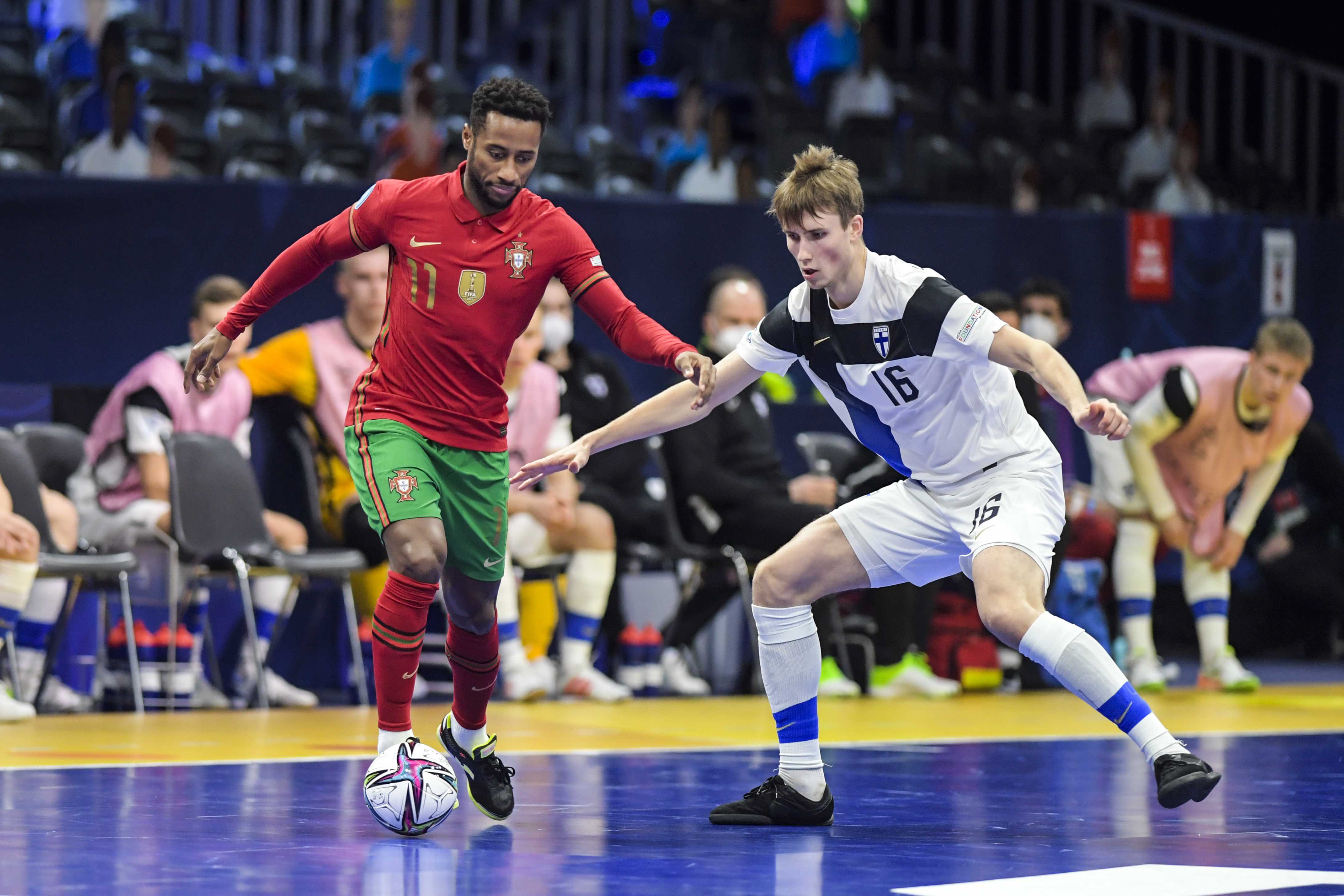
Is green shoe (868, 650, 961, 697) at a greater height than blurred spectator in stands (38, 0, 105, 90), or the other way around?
blurred spectator in stands (38, 0, 105, 90)

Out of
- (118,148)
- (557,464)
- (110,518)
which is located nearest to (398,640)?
(557,464)

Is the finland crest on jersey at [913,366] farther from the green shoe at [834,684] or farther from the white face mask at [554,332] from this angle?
the white face mask at [554,332]

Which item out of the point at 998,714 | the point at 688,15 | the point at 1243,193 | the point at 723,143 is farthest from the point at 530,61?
the point at 998,714

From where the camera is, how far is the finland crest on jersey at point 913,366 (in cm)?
460

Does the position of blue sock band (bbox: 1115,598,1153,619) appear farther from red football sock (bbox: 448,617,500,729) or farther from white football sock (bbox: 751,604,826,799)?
red football sock (bbox: 448,617,500,729)

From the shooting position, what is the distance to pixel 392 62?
12375mm

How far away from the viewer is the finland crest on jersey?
15.1 ft

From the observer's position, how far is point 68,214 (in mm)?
9172

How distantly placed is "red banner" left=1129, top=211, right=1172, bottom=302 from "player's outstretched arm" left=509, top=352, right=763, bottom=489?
23.2 ft

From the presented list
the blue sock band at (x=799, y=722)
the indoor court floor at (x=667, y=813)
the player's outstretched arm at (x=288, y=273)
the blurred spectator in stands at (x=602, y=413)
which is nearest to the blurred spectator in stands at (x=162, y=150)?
the blurred spectator in stands at (x=602, y=413)

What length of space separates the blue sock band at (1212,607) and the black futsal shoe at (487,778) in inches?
204

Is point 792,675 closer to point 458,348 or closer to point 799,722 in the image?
point 799,722

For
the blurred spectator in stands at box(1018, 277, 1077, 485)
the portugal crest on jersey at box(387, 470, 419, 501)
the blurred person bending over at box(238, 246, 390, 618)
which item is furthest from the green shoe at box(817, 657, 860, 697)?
the portugal crest on jersey at box(387, 470, 419, 501)

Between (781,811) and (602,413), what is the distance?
436cm
